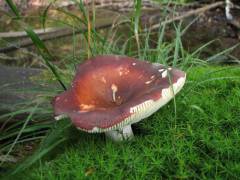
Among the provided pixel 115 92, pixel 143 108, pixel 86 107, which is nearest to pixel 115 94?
pixel 115 92

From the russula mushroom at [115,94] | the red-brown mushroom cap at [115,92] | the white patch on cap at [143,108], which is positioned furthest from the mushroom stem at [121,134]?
the white patch on cap at [143,108]

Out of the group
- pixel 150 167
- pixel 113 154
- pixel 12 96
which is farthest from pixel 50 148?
pixel 12 96

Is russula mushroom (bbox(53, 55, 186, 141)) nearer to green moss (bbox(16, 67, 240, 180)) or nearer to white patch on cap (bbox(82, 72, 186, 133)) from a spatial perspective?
white patch on cap (bbox(82, 72, 186, 133))

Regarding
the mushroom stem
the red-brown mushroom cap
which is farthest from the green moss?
the red-brown mushroom cap

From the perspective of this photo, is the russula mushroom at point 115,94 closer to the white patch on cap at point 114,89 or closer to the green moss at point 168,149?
the white patch on cap at point 114,89

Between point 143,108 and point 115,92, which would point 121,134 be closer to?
point 115,92

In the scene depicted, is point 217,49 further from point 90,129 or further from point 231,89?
point 90,129

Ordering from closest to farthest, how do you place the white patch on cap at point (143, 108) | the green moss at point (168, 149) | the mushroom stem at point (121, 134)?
the white patch on cap at point (143, 108) < the green moss at point (168, 149) < the mushroom stem at point (121, 134)

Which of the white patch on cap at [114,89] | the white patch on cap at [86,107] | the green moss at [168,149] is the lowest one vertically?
the green moss at [168,149]
